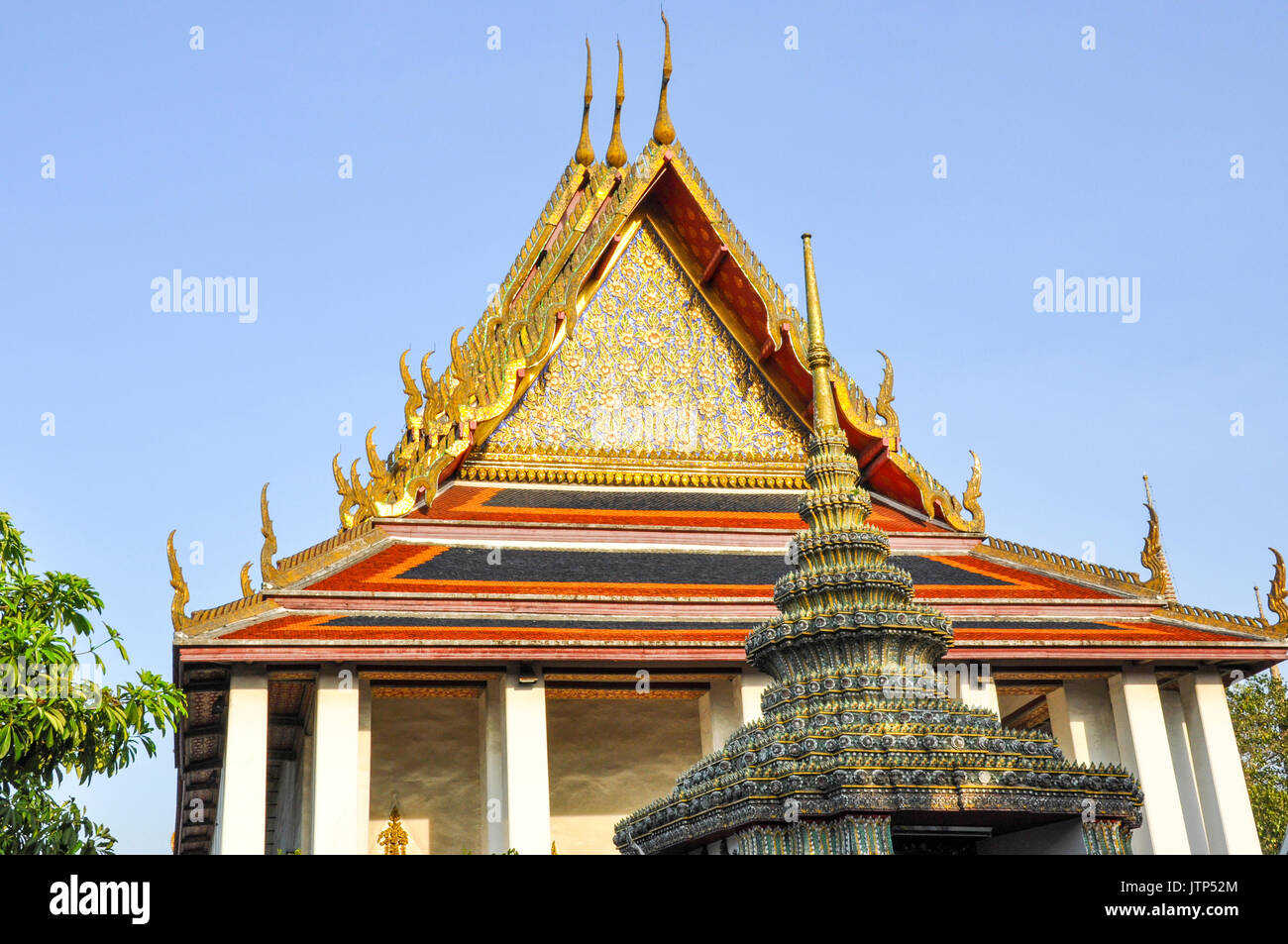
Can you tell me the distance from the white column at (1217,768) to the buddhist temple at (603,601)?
26 mm

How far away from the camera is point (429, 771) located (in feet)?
42.5

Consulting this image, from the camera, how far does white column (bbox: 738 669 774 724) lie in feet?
39.3

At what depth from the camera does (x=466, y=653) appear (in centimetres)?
1135

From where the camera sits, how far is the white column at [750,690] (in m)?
12.0

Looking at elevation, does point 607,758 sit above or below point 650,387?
below

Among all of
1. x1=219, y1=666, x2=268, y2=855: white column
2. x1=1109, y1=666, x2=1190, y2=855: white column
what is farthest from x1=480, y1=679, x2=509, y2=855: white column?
x1=1109, y1=666, x2=1190, y2=855: white column

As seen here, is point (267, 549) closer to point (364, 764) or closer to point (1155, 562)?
point (364, 764)

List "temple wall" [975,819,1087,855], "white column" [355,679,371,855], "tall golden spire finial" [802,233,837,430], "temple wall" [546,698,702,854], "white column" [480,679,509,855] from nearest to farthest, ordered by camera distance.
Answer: "temple wall" [975,819,1087,855] < "tall golden spire finial" [802,233,837,430] < "white column" [355,679,371,855] < "white column" [480,679,509,855] < "temple wall" [546,698,702,854]

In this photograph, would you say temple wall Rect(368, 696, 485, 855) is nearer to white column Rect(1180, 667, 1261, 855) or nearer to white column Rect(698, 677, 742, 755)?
white column Rect(698, 677, 742, 755)

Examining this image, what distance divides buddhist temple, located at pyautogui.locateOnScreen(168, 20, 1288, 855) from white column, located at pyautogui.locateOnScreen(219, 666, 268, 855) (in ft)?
0.07

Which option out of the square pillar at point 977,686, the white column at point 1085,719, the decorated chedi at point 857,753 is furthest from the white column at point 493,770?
the decorated chedi at point 857,753

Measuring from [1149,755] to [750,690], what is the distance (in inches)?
138

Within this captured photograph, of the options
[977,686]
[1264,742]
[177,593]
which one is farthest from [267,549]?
[1264,742]

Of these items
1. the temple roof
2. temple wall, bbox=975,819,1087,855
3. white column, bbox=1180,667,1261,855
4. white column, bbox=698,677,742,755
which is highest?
the temple roof
